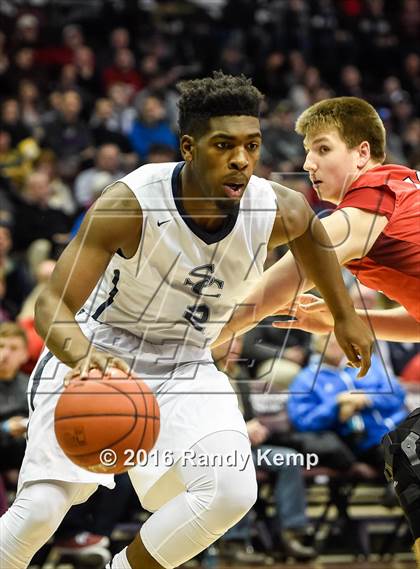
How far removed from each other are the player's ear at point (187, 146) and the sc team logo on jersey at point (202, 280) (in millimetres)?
416

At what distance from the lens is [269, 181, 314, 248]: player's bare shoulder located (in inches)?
156

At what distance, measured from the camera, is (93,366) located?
342 cm

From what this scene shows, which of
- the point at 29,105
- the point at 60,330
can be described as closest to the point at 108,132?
the point at 29,105

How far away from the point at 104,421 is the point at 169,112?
8.81m

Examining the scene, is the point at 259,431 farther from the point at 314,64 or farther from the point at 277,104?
the point at 314,64

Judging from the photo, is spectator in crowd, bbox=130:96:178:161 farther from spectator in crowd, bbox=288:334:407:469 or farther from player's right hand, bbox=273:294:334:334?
player's right hand, bbox=273:294:334:334

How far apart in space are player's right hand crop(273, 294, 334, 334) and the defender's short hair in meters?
0.68

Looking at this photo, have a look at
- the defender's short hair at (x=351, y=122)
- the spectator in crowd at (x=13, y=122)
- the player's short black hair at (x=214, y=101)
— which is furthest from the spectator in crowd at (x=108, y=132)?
the player's short black hair at (x=214, y=101)

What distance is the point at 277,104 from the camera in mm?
13039

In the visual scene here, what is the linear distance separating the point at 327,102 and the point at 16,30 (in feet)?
31.5

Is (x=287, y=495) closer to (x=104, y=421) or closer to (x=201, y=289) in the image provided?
(x=201, y=289)

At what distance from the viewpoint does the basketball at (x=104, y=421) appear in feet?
11.7

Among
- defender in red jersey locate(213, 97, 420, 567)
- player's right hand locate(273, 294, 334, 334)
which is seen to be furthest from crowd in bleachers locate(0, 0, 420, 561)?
defender in red jersey locate(213, 97, 420, 567)

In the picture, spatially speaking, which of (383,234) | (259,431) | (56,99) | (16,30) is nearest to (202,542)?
(383,234)
